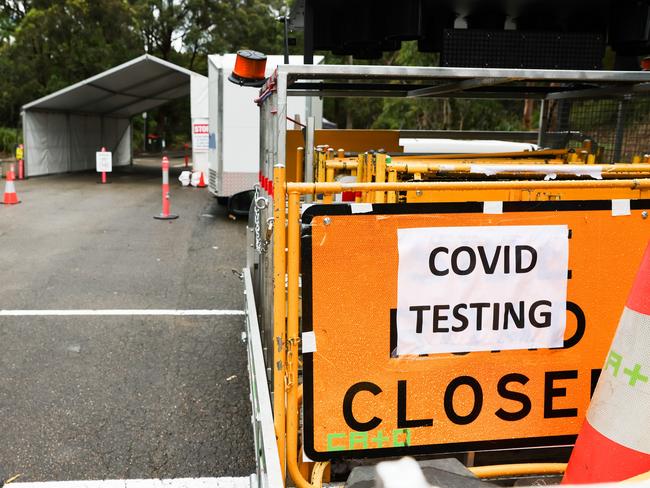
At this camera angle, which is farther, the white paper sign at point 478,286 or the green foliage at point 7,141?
the green foliage at point 7,141

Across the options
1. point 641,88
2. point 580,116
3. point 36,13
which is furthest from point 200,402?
point 36,13

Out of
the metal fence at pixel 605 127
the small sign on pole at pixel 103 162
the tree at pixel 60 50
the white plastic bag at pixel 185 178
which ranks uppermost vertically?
the tree at pixel 60 50

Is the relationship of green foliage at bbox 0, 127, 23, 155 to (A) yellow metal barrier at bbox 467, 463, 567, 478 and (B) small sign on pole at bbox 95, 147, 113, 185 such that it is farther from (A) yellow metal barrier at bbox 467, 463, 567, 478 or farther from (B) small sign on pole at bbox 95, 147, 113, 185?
(A) yellow metal barrier at bbox 467, 463, 567, 478

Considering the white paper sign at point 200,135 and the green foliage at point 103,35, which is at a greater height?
the green foliage at point 103,35

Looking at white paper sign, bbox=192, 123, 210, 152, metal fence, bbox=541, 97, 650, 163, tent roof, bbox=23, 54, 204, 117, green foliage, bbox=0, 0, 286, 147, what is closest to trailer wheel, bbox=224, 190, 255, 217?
white paper sign, bbox=192, 123, 210, 152

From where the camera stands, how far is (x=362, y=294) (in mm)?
2393

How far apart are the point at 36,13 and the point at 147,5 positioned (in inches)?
366

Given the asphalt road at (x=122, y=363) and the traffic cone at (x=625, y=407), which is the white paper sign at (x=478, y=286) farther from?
the asphalt road at (x=122, y=363)

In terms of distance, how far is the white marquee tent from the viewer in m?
18.9

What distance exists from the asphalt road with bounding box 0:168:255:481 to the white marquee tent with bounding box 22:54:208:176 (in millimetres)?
9481

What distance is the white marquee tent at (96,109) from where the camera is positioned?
18.9 m

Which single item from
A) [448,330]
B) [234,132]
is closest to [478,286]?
[448,330]

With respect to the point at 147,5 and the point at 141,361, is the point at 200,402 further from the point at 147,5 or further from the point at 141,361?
the point at 147,5

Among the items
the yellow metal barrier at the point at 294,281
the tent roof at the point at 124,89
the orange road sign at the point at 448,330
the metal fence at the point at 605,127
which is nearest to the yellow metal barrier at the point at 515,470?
the yellow metal barrier at the point at 294,281
